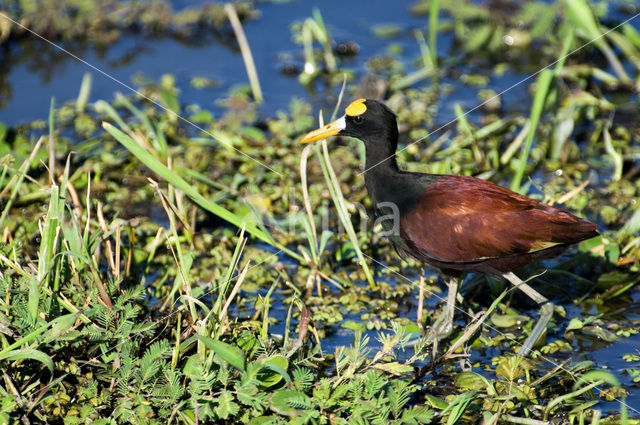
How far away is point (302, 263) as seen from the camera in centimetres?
491

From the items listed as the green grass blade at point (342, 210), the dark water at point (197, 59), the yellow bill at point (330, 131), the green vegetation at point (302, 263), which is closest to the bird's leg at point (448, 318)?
the green vegetation at point (302, 263)

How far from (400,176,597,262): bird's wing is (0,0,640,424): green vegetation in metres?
0.40

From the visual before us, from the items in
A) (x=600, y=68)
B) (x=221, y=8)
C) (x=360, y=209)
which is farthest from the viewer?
(x=221, y=8)

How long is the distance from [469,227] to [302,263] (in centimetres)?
125

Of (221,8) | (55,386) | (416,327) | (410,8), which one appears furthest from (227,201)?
(410,8)

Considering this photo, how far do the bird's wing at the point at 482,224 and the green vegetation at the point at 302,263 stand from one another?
1.31 ft

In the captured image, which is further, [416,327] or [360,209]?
[360,209]

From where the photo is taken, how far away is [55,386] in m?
3.54

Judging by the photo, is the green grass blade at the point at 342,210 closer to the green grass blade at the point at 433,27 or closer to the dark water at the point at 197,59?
the dark water at the point at 197,59

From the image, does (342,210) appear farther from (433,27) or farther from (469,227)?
(433,27)

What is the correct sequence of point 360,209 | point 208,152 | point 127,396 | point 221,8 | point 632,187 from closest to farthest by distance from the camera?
point 127,396, point 360,209, point 632,187, point 208,152, point 221,8

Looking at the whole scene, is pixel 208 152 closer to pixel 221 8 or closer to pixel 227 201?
pixel 227 201

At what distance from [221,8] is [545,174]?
3983mm

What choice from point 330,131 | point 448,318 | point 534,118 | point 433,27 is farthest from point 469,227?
point 433,27
